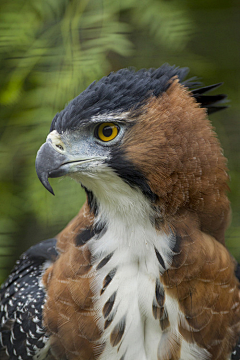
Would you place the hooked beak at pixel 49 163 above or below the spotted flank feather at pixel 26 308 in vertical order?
above

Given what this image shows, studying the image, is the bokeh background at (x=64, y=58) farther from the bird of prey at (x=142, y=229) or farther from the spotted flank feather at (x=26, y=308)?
the bird of prey at (x=142, y=229)

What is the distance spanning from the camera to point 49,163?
199 centimetres

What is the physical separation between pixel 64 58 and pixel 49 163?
5.37ft

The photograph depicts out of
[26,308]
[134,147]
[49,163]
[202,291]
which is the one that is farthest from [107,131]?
[26,308]

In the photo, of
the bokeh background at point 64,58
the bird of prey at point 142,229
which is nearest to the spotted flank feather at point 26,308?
the bird of prey at point 142,229

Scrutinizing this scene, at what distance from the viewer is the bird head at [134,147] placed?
2.00 meters

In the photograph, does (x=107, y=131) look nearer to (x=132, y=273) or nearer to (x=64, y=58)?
(x=132, y=273)

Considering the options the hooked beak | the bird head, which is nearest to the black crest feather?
the bird head

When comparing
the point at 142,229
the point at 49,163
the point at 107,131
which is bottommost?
the point at 142,229

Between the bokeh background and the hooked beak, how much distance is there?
1426 mm

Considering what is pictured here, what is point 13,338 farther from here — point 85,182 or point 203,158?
point 203,158

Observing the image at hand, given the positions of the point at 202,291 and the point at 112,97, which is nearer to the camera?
the point at 112,97

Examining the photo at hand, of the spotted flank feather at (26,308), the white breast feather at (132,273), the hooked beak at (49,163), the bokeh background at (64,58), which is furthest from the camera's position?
the bokeh background at (64,58)

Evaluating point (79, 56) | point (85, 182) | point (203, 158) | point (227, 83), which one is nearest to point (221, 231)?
point (203, 158)
